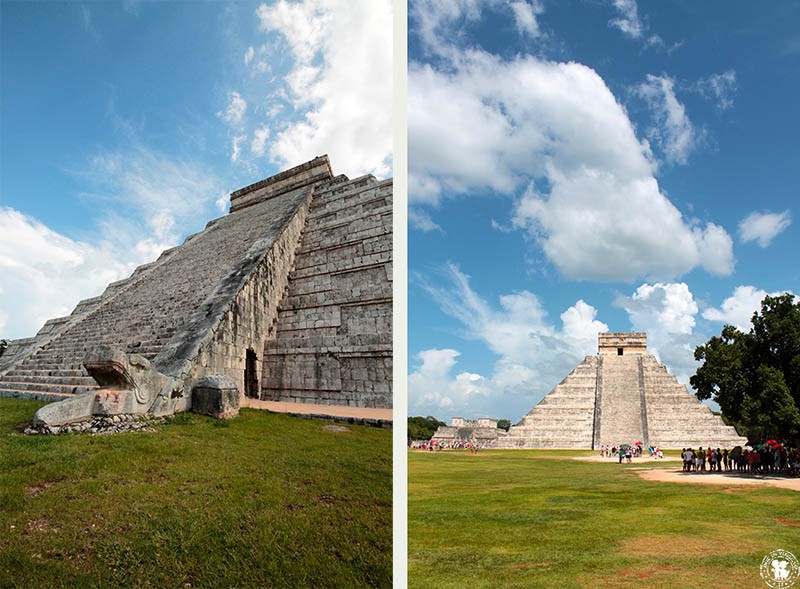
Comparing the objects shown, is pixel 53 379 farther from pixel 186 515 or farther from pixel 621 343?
pixel 621 343

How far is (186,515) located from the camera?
3.11 m

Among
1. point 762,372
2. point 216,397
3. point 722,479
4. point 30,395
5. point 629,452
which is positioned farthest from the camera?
point 629,452

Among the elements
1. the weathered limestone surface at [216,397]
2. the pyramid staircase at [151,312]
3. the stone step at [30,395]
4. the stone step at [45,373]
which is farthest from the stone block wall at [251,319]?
the stone step at [45,373]

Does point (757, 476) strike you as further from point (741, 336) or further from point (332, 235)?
point (332, 235)

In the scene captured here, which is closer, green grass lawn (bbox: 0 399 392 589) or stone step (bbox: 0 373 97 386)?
green grass lawn (bbox: 0 399 392 589)

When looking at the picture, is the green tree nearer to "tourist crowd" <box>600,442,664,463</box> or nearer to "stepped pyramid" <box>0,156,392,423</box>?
"tourist crowd" <box>600,442,664,463</box>

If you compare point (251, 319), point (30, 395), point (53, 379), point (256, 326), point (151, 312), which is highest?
point (151, 312)

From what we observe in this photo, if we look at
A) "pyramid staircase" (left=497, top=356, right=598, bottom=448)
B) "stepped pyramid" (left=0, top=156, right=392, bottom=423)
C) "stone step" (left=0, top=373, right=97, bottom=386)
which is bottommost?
"pyramid staircase" (left=497, top=356, right=598, bottom=448)

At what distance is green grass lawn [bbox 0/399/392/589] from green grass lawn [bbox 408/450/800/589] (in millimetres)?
1556

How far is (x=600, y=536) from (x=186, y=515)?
182 inches

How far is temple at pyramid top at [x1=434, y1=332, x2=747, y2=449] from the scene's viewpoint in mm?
29438

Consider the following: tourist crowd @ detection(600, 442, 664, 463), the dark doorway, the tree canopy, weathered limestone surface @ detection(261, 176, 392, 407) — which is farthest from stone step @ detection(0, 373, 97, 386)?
tourist crowd @ detection(600, 442, 664, 463)

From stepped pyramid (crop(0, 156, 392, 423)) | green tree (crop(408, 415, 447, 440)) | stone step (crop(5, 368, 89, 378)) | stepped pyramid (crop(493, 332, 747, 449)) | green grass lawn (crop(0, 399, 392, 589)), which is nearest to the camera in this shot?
green grass lawn (crop(0, 399, 392, 589))

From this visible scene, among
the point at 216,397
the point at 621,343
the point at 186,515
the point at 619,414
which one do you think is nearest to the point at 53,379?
the point at 216,397
